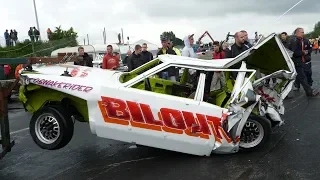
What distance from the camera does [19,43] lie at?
25.4 metres

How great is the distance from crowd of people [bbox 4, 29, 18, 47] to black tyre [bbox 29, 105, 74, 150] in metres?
22.5

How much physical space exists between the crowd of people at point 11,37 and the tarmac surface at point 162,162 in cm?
2150

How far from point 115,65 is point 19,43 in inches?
683

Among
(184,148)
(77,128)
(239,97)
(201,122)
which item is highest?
(239,97)

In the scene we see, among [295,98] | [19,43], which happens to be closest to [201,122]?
[295,98]

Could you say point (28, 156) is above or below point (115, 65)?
below

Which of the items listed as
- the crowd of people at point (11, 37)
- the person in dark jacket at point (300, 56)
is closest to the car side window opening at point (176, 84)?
the person in dark jacket at point (300, 56)

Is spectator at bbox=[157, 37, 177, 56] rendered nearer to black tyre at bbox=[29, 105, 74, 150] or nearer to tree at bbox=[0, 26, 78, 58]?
black tyre at bbox=[29, 105, 74, 150]

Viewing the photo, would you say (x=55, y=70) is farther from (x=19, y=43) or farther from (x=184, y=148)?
(x=19, y=43)

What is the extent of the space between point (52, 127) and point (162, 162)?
1.76 meters

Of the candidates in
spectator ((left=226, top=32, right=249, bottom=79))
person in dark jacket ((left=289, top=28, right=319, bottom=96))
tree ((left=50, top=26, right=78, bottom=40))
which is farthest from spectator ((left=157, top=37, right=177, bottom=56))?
tree ((left=50, top=26, right=78, bottom=40))

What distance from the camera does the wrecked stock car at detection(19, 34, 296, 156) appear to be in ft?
16.7

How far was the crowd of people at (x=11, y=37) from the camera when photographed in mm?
26484

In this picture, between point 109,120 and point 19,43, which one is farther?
point 19,43
